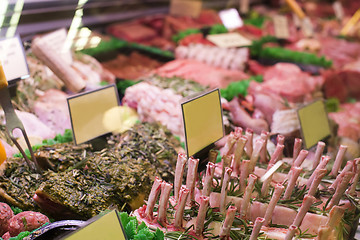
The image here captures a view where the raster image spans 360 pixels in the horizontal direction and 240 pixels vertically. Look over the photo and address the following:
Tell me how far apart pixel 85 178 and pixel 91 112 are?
490 mm

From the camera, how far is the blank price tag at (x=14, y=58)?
7.40 ft

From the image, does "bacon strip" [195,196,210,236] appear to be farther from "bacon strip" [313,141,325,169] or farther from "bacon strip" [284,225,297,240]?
"bacon strip" [313,141,325,169]

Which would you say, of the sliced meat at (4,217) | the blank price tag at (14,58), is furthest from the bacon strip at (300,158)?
the blank price tag at (14,58)

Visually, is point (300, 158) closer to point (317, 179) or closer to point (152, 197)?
point (317, 179)

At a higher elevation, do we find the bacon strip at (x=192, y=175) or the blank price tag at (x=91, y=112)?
the blank price tag at (x=91, y=112)

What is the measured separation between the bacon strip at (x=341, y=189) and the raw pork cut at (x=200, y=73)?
5.68 feet

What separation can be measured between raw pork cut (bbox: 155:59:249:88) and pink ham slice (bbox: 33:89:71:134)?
3.55 feet

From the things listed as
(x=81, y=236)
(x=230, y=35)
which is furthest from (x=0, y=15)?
(x=230, y=35)

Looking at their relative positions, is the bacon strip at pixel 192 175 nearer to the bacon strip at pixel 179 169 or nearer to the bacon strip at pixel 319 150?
the bacon strip at pixel 179 169

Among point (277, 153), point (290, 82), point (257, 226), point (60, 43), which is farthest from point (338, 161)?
point (60, 43)

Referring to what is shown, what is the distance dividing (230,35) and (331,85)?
1.29 metres

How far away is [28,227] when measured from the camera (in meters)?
1.56

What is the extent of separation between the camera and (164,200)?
5.28ft

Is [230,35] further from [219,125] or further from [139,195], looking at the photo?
[139,195]
